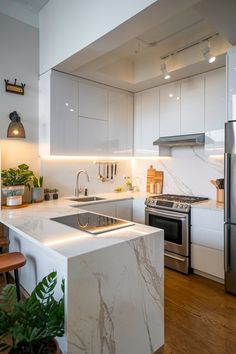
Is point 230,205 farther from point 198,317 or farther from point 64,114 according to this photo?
point 64,114

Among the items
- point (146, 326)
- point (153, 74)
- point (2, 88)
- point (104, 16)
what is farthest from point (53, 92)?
point (146, 326)

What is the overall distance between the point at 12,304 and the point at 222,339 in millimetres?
1600

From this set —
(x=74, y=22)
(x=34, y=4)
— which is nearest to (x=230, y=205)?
(x=74, y=22)

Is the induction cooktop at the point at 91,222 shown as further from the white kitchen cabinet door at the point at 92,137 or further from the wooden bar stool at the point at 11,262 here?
the white kitchen cabinet door at the point at 92,137

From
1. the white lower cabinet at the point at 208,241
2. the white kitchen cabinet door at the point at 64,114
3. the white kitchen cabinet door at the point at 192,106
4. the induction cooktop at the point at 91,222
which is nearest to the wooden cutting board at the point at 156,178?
the white kitchen cabinet door at the point at 192,106

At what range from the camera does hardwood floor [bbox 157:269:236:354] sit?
5.71 ft

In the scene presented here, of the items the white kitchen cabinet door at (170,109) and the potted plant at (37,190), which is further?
the white kitchen cabinet door at (170,109)

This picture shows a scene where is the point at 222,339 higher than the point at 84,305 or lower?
lower

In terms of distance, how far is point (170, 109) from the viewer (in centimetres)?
345

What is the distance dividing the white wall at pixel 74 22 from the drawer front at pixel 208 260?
2.51 m

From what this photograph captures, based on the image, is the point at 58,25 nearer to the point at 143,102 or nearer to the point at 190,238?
the point at 143,102

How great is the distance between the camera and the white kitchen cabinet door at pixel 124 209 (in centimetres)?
341

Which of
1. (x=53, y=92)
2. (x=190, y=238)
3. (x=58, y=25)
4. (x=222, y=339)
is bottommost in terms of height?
(x=222, y=339)

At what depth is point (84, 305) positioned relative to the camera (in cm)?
129
